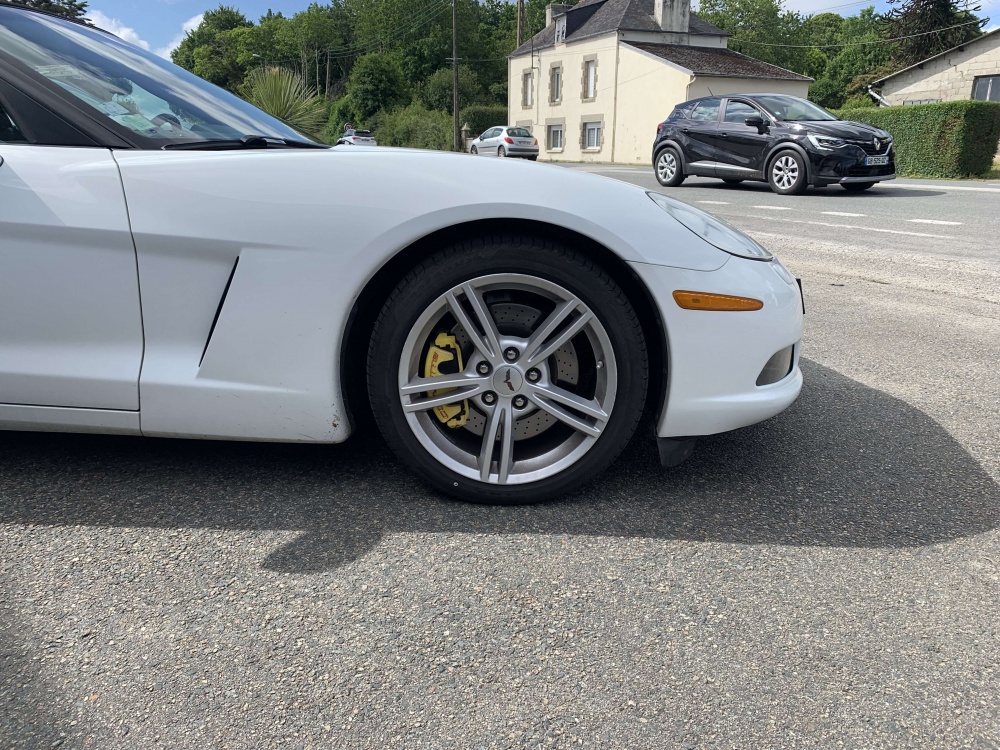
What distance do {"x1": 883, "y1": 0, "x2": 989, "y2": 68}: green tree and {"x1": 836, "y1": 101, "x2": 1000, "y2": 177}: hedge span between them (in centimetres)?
3266

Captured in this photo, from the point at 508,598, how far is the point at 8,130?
180cm

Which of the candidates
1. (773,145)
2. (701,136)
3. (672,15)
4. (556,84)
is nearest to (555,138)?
(556,84)

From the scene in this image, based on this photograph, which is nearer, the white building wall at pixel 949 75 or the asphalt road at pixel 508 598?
the asphalt road at pixel 508 598

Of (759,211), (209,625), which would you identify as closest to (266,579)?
(209,625)

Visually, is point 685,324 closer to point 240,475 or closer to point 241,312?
point 241,312

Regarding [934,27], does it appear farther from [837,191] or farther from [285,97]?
[285,97]

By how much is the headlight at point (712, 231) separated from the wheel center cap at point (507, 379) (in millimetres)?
644

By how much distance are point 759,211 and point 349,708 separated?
1010 cm

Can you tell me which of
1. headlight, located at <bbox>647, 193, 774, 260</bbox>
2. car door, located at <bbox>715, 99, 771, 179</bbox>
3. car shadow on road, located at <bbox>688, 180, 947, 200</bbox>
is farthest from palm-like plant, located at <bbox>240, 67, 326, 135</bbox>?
headlight, located at <bbox>647, 193, 774, 260</bbox>

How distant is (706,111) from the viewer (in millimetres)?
14359

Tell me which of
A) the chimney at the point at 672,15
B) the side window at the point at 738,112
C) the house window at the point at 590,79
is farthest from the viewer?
the house window at the point at 590,79

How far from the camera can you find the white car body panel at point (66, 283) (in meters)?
2.11

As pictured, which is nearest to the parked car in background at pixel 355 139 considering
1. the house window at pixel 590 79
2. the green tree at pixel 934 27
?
the house window at pixel 590 79

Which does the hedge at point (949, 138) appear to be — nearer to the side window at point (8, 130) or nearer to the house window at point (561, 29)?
the side window at point (8, 130)
